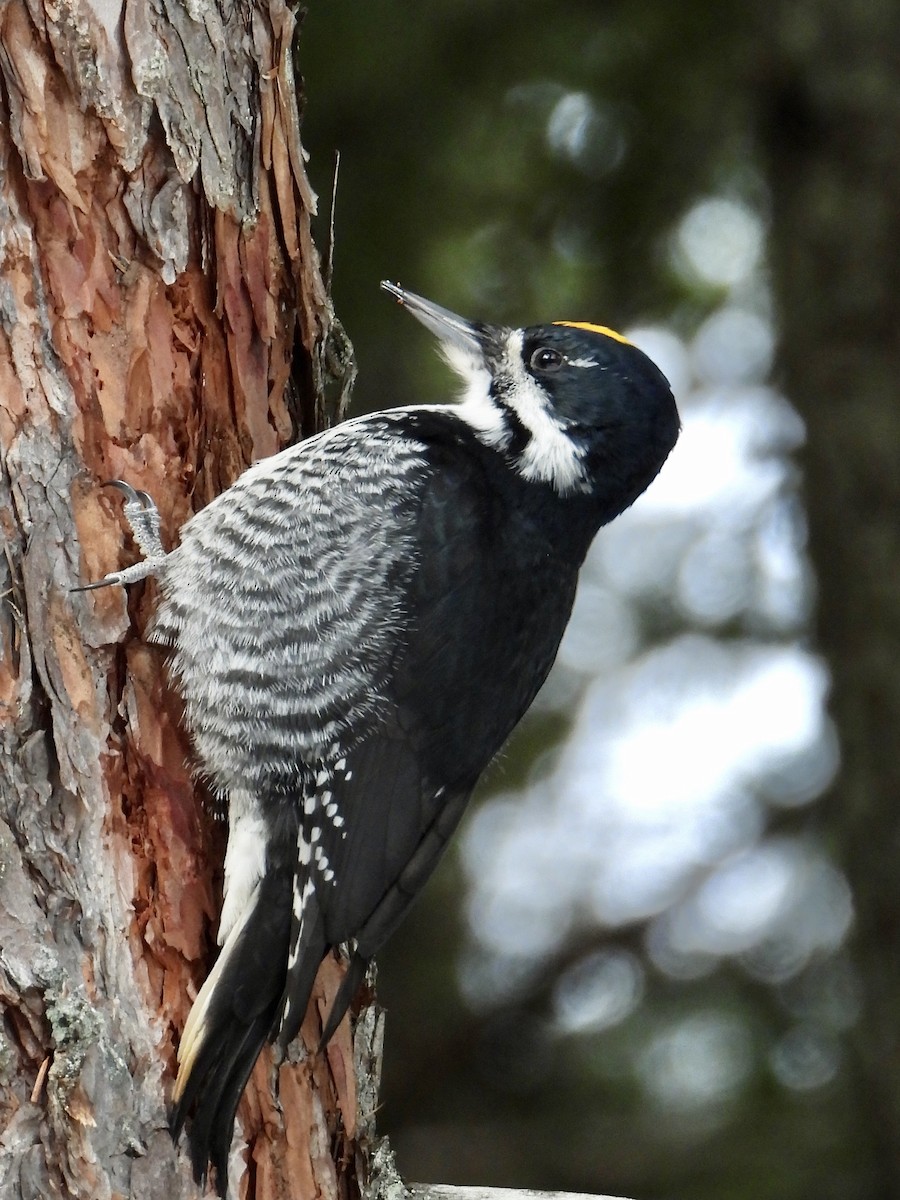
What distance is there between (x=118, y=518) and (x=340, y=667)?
43cm

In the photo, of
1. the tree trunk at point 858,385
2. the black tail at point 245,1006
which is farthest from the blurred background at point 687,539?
the black tail at point 245,1006

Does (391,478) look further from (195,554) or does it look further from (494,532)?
(195,554)

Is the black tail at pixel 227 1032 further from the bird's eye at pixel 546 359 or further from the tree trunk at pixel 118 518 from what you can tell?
the bird's eye at pixel 546 359

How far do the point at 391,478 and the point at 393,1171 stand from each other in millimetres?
1158

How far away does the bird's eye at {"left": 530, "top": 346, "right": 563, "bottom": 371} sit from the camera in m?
2.72

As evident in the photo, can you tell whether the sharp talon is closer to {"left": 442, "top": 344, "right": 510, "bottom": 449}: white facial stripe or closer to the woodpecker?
the woodpecker

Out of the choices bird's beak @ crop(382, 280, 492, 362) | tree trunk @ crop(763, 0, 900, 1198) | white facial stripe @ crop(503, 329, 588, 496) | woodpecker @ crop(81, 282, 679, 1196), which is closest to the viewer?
woodpecker @ crop(81, 282, 679, 1196)

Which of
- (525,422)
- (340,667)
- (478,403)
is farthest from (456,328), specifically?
(340,667)

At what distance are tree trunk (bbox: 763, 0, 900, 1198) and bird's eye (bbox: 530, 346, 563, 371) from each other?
1126 mm

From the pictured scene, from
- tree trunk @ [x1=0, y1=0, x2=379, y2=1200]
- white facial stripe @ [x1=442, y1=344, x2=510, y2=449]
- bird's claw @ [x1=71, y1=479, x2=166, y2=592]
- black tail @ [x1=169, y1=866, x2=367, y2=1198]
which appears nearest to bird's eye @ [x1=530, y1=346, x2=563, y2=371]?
white facial stripe @ [x1=442, y1=344, x2=510, y2=449]

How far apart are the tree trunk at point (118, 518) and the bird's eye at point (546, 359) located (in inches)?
21.7

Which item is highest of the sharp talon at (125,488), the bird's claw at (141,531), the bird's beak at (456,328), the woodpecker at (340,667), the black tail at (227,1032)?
the bird's beak at (456,328)

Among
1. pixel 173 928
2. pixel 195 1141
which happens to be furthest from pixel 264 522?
pixel 195 1141

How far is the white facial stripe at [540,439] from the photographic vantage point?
104 inches
